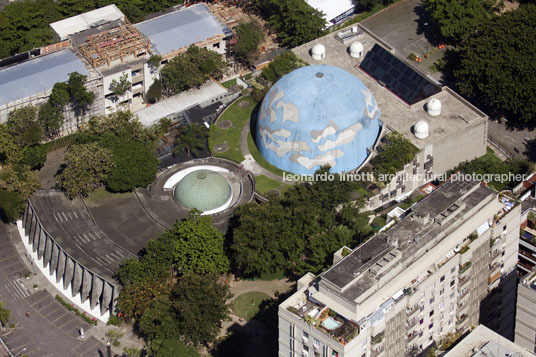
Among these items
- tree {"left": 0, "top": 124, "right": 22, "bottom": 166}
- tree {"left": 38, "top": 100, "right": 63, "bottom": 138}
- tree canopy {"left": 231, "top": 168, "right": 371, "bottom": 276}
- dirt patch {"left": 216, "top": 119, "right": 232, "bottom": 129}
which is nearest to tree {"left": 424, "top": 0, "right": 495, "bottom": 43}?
dirt patch {"left": 216, "top": 119, "right": 232, "bottom": 129}

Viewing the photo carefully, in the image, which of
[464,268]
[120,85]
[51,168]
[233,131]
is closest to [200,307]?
[464,268]

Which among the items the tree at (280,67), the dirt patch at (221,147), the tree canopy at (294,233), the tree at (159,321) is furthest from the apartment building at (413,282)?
the tree at (280,67)

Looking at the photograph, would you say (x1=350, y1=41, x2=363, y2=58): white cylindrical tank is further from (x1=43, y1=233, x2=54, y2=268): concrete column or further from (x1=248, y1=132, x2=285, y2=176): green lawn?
(x1=43, y1=233, x2=54, y2=268): concrete column

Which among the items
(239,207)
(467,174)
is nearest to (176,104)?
(239,207)

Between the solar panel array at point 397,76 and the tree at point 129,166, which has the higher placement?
the solar panel array at point 397,76

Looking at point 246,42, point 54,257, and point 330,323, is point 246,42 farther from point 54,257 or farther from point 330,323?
point 330,323

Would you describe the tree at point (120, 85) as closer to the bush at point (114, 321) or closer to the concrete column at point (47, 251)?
the concrete column at point (47, 251)

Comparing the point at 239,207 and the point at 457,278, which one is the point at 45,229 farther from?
the point at 457,278
